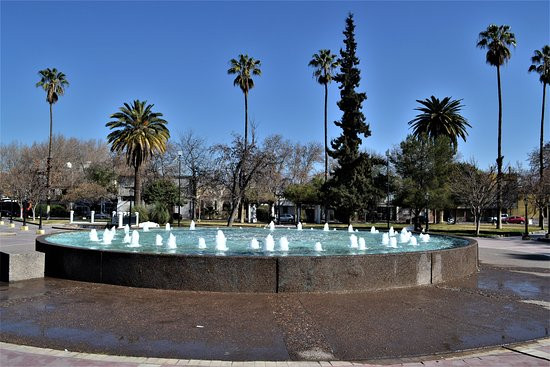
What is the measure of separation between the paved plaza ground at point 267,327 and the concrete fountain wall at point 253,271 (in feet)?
0.83

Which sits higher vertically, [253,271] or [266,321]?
[253,271]

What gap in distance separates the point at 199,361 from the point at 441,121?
2155 inches

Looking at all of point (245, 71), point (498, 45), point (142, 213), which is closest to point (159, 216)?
point (142, 213)

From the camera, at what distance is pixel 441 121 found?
181 feet

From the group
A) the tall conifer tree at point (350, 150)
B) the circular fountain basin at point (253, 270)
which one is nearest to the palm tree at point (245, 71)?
the tall conifer tree at point (350, 150)

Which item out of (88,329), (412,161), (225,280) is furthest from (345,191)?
(88,329)

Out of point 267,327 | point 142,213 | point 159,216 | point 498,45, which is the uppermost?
point 498,45

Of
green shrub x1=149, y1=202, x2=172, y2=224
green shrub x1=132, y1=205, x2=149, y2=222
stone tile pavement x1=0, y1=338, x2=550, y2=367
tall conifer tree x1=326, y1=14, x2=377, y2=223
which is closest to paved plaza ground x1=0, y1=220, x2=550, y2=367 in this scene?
stone tile pavement x1=0, y1=338, x2=550, y2=367

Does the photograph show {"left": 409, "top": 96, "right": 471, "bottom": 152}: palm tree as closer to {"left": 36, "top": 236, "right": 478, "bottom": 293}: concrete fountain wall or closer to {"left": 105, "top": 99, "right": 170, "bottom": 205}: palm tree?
{"left": 105, "top": 99, "right": 170, "bottom": 205}: palm tree

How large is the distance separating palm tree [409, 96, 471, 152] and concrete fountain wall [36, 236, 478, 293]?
4750 cm

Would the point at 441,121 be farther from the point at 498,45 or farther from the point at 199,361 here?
the point at 199,361

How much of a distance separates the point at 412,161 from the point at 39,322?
44505mm

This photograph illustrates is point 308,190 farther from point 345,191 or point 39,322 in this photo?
point 39,322

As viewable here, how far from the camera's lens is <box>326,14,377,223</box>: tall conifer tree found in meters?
48.2
